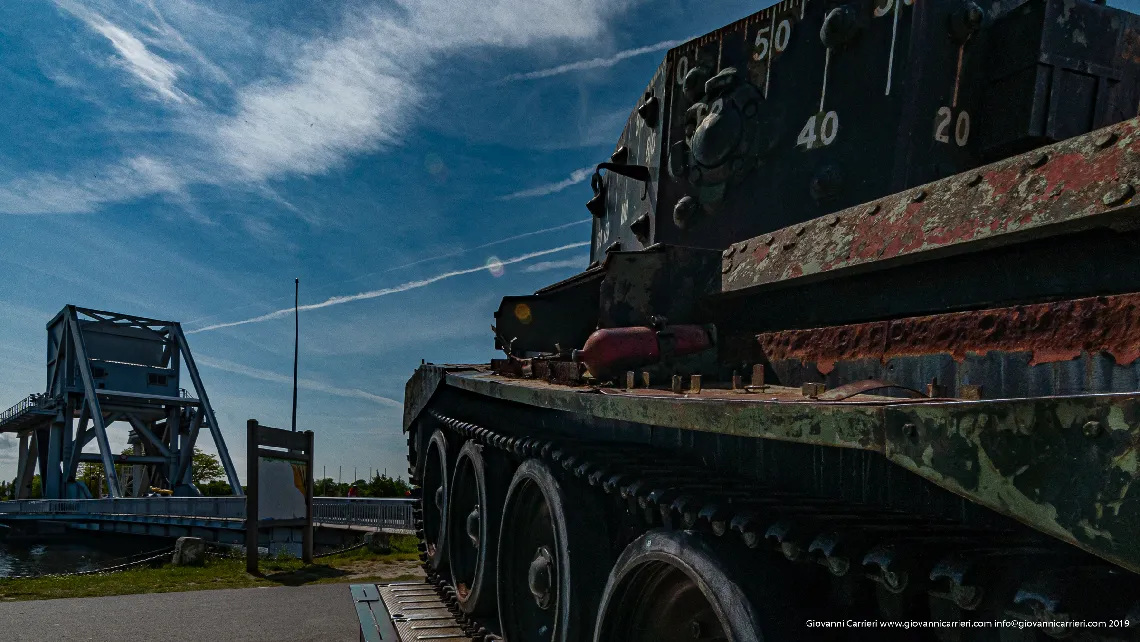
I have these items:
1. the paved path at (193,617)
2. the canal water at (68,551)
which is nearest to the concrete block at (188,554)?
the paved path at (193,617)

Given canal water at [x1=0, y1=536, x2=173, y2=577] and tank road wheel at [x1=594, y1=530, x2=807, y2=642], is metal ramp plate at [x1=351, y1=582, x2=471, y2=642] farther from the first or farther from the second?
canal water at [x1=0, y1=536, x2=173, y2=577]

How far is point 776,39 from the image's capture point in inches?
178

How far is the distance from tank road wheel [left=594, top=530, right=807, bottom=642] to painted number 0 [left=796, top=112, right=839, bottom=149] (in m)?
2.50

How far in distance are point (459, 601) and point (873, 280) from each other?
3.91 metres

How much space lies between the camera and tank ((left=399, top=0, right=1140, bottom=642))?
5.10ft

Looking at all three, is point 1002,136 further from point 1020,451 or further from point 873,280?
point 1020,451

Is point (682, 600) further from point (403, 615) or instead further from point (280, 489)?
point (280, 489)

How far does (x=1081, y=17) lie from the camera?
151 inches

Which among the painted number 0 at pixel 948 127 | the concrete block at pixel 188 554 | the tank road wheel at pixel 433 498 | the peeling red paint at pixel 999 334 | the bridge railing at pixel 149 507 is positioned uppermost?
the painted number 0 at pixel 948 127

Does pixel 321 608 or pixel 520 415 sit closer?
pixel 520 415

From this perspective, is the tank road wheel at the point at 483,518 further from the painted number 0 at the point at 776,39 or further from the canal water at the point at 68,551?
the canal water at the point at 68,551

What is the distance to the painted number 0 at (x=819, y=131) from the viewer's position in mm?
4215

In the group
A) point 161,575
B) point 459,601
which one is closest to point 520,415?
point 459,601

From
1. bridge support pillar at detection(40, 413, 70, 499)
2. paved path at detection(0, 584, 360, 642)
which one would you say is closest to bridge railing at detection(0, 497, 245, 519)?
bridge support pillar at detection(40, 413, 70, 499)
